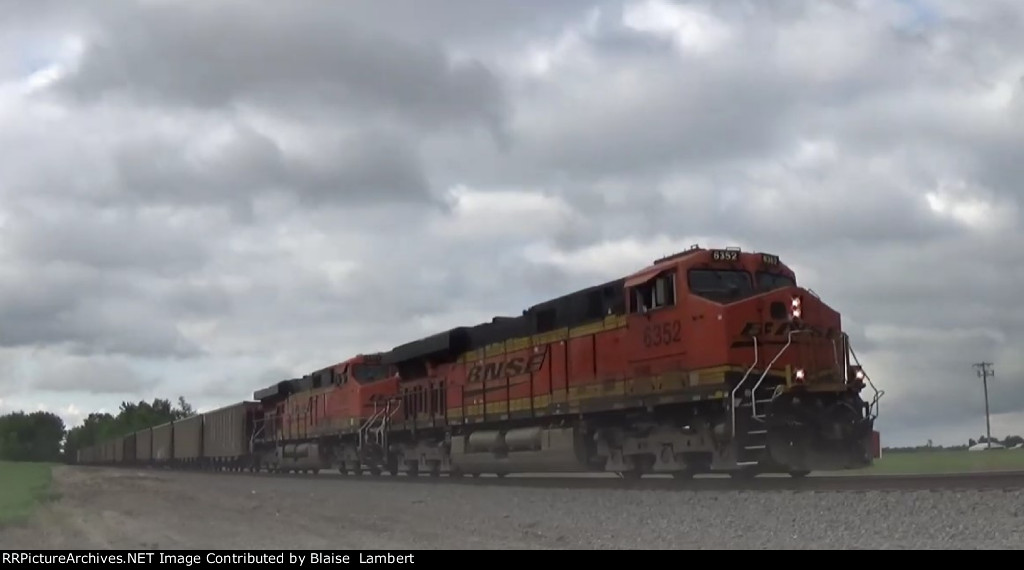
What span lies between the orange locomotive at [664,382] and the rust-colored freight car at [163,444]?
41.1 meters

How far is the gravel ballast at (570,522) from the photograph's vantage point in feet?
34.6

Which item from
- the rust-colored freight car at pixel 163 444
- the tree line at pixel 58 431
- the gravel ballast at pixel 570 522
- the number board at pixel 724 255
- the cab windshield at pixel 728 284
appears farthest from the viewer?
the tree line at pixel 58 431

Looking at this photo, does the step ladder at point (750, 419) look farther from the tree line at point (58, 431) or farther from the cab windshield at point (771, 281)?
the tree line at point (58, 431)

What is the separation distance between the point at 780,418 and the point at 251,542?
8379 mm

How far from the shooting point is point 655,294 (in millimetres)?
18906

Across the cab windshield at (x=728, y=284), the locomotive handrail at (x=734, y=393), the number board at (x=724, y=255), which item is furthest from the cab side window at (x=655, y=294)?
the locomotive handrail at (x=734, y=393)

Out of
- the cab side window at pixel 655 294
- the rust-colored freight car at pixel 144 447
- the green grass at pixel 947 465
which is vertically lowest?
the green grass at pixel 947 465

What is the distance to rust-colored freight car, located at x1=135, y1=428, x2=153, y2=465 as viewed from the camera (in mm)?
71769

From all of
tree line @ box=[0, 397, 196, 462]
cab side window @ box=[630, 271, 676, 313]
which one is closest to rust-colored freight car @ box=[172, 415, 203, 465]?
cab side window @ box=[630, 271, 676, 313]

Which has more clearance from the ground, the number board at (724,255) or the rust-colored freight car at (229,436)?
the number board at (724,255)

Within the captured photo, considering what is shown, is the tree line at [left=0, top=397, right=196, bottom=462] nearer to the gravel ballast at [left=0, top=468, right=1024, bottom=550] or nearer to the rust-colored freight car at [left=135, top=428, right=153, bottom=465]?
the rust-colored freight car at [left=135, top=428, right=153, bottom=465]

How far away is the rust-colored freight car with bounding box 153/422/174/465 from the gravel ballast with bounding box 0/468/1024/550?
48.1 m

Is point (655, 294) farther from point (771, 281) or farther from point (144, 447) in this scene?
point (144, 447)

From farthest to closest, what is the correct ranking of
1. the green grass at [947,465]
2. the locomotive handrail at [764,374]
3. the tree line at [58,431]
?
the tree line at [58,431], the green grass at [947,465], the locomotive handrail at [764,374]
